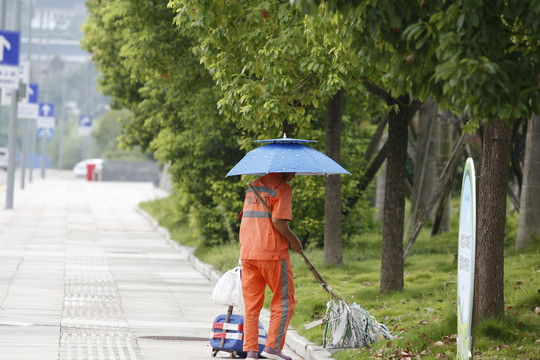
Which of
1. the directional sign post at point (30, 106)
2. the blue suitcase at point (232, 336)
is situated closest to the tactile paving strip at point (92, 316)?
the blue suitcase at point (232, 336)

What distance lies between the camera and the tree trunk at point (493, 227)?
332 inches

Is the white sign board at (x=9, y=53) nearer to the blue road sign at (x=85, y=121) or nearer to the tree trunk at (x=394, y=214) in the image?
the tree trunk at (x=394, y=214)

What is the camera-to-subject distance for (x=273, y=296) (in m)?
8.17

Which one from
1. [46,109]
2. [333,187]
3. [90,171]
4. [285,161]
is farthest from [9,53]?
[90,171]

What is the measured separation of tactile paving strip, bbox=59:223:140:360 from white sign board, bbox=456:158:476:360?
358 cm

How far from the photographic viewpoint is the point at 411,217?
20.0 metres

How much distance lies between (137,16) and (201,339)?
798 cm

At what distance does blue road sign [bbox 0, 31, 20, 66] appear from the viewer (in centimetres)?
2812

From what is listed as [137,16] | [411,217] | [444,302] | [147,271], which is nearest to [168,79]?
[137,16]

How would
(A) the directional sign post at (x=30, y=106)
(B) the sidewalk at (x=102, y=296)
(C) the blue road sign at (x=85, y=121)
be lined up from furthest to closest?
(C) the blue road sign at (x=85, y=121) → (A) the directional sign post at (x=30, y=106) → (B) the sidewalk at (x=102, y=296)

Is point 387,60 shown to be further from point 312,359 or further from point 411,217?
point 411,217

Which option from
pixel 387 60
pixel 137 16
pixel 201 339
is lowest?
pixel 201 339

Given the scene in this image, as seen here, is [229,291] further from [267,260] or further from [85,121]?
[85,121]

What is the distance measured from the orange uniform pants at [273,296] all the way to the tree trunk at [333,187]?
5900 millimetres
